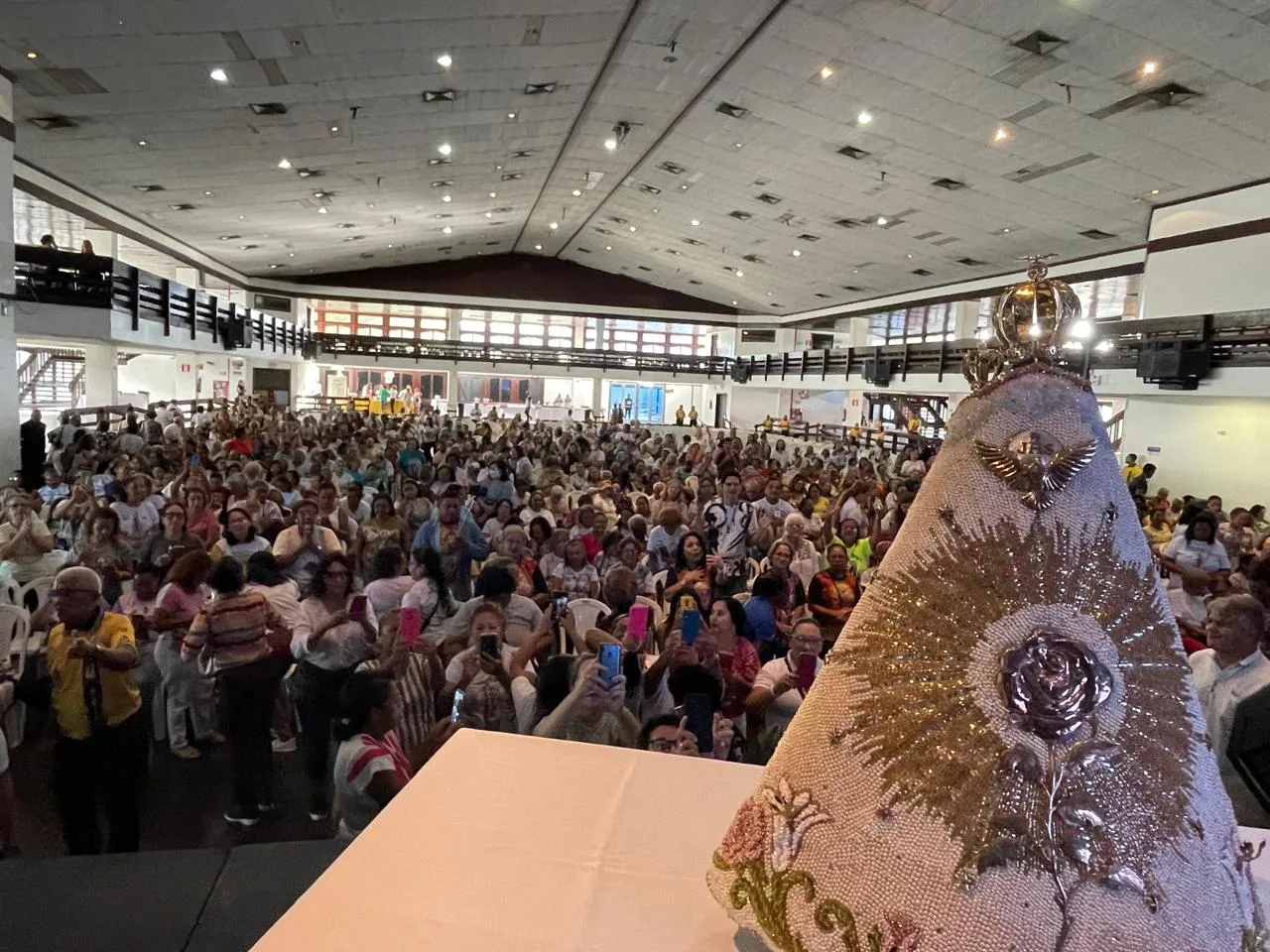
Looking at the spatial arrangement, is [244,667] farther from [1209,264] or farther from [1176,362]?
[1209,264]

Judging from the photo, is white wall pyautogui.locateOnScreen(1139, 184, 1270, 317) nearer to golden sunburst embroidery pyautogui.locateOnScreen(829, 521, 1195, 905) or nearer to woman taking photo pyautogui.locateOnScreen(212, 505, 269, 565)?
woman taking photo pyautogui.locateOnScreen(212, 505, 269, 565)

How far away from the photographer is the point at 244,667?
3.52 metres

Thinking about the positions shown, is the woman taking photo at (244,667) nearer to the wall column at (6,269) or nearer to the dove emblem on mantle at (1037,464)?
the dove emblem on mantle at (1037,464)

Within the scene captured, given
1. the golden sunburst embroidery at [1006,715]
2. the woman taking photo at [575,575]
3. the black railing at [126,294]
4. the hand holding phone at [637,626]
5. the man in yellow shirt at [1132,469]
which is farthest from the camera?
the man in yellow shirt at [1132,469]

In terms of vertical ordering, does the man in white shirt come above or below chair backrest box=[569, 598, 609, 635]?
above

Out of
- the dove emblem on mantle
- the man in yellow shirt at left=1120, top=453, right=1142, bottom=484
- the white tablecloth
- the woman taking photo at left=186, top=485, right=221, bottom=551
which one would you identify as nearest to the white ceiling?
the man in yellow shirt at left=1120, top=453, right=1142, bottom=484

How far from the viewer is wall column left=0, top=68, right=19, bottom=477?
8.87 metres

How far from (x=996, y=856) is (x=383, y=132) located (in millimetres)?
13992

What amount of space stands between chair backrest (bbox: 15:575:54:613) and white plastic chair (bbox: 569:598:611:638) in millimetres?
2895

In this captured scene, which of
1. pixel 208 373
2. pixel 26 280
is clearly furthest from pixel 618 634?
pixel 208 373

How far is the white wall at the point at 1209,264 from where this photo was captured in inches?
429

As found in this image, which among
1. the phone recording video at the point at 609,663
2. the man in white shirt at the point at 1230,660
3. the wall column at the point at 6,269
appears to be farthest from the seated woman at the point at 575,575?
the wall column at the point at 6,269

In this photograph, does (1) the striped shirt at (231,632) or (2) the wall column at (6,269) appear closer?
(1) the striped shirt at (231,632)

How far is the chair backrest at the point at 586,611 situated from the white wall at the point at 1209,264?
11127mm
